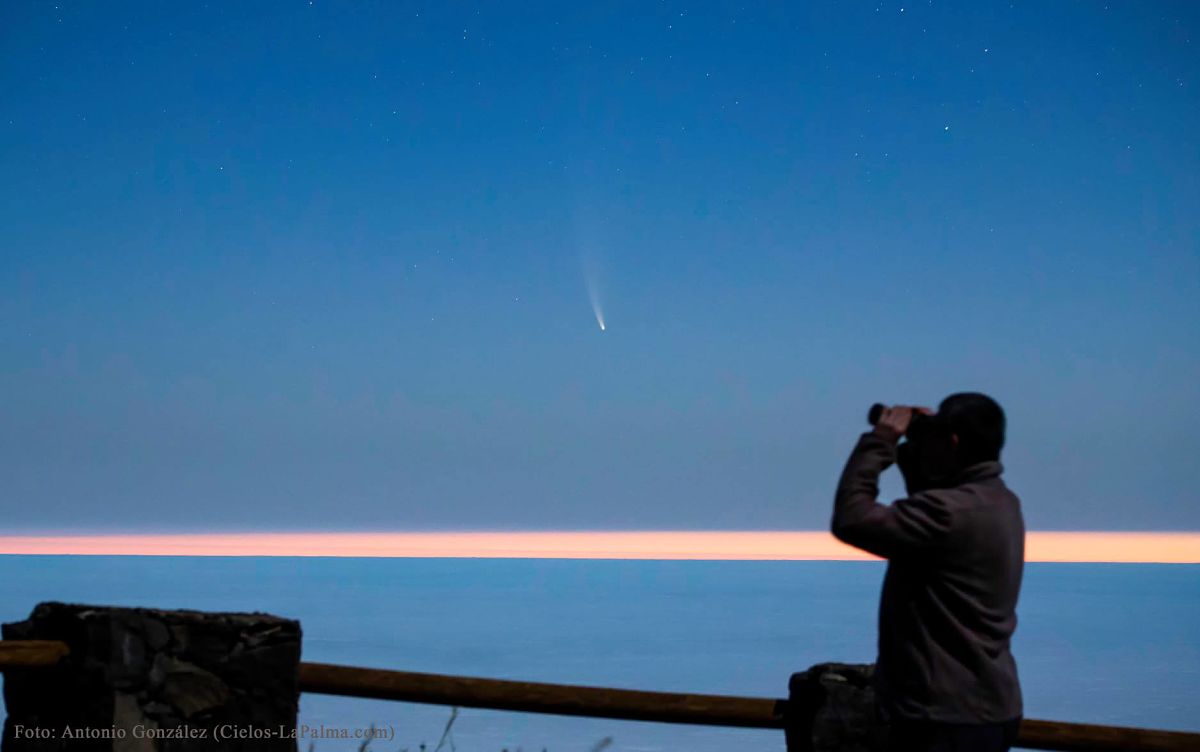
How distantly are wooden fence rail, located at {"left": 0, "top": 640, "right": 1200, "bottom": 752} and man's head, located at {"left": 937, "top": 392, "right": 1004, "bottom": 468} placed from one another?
1840 mm

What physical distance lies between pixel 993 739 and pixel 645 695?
6.83 feet

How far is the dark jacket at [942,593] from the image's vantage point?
346 cm

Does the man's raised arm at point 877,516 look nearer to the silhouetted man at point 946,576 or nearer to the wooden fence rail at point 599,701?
the silhouetted man at point 946,576

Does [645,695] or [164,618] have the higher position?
[164,618]

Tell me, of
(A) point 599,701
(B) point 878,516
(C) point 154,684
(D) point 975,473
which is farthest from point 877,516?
(C) point 154,684

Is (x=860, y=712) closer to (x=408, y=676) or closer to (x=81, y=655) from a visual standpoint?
(x=408, y=676)

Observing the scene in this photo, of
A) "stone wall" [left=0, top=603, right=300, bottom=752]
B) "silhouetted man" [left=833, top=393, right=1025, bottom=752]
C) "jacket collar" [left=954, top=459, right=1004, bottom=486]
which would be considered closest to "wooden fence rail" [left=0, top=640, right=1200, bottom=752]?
"stone wall" [left=0, top=603, right=300, bottom=752]

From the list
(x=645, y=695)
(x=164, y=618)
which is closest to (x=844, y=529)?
(x=645, y=695)

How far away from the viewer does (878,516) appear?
11.2 ft

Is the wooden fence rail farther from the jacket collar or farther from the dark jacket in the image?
the jacket collar

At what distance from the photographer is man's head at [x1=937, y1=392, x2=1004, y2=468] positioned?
361 centimetres

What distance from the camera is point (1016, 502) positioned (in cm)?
369

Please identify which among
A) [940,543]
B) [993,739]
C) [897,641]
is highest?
[940,543]

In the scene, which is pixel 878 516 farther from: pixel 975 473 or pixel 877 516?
pixel 975 473
